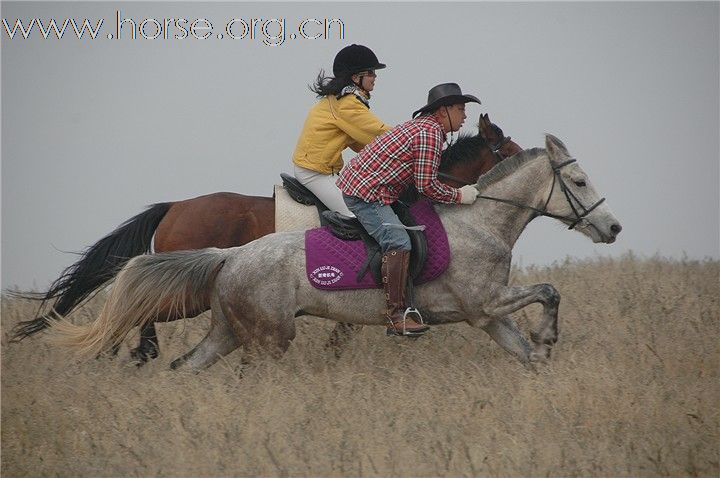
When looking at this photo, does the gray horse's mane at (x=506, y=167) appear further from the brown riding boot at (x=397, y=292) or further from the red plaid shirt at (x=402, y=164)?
the brown riding boot at (x=397, y=292)

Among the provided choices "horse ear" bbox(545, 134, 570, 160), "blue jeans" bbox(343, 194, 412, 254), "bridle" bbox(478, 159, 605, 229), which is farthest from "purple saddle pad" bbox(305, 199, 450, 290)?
"horse ear" bbox(545, 134, 570, 160)

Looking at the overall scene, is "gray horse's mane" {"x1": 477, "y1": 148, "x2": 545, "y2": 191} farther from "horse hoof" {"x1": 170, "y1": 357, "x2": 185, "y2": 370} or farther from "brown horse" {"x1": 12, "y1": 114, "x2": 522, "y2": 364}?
"horse hoof" {"x1": 170, "y1": 357, "x2": 185, "y2": 370}

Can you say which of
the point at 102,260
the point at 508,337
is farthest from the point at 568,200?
the point at 102,260

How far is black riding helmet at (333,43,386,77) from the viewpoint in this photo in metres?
8.21

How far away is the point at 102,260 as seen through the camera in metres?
8.47

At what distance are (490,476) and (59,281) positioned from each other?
14.5 feet

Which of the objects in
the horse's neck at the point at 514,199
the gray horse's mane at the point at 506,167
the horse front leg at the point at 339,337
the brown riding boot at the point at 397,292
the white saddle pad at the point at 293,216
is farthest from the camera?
the white saddle pad at the point at 293,216

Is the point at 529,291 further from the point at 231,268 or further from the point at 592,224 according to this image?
the point at 231,268

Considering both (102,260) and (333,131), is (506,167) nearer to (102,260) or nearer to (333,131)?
(333,131)

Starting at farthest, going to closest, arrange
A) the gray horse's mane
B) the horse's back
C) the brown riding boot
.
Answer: the horse's back → the gray horse's mane → the brown riding boot

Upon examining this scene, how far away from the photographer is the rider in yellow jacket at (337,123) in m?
8.27

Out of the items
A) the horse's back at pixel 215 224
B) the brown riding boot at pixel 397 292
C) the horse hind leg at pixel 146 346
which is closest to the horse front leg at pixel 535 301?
the brown riding boot at pixel 397 292

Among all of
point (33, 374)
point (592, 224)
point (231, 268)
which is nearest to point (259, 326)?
point (231, 268)

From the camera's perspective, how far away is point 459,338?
834 centimetres
